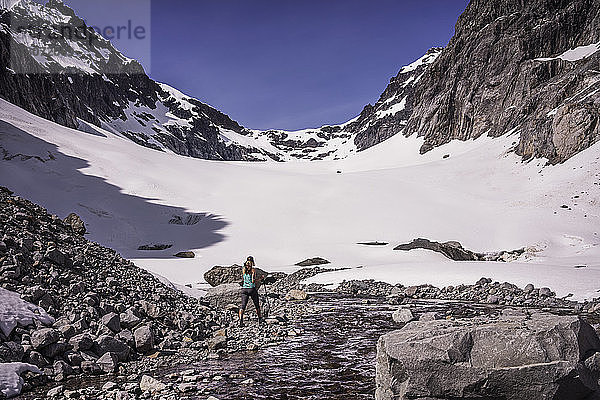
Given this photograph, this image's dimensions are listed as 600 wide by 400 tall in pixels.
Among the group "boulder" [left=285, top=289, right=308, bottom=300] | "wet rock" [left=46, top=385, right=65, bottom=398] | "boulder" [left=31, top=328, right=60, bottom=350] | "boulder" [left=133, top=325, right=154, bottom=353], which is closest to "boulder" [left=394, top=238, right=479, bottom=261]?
"boulder" [left=285, top=289, right=308, bottom=300]

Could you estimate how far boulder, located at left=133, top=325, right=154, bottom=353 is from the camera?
10.3 m

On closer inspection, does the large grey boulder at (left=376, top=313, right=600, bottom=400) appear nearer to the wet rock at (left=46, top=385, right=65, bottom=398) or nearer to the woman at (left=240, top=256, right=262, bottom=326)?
the wet rock at (left=46, top=385, right=65, bottom=398)

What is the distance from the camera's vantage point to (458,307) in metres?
18.5

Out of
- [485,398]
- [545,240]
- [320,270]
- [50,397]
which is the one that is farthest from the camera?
[545,240]

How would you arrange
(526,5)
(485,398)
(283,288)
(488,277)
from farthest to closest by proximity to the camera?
(526,5), (283,288), (488,277), (485,398)

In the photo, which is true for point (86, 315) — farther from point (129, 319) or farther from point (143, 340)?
point (143, 340)

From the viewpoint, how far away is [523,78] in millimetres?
81938

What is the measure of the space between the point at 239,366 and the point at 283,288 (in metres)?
16.8

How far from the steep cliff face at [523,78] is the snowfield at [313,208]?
13.7 feet

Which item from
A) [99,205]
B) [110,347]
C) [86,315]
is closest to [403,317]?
[110,347]

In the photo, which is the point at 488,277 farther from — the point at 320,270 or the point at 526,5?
the point at 526,5

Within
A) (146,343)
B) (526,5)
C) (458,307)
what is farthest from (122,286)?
(526,5)

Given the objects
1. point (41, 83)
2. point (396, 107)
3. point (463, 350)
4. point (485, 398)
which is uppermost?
point (396, 107)

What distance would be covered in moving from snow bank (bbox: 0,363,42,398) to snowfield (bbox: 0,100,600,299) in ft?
62.3
